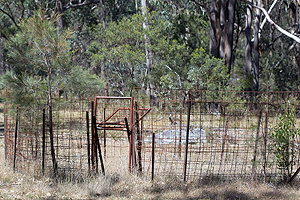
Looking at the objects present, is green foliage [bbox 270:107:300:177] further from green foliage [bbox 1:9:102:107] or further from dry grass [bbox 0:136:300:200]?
green foliage [bbox 1:9:102:107]

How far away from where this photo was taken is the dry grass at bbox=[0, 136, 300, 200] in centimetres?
507

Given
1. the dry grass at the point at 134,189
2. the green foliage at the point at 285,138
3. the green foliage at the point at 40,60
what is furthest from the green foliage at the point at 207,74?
the dry grass at the point at 134,189

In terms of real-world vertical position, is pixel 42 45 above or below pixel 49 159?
above

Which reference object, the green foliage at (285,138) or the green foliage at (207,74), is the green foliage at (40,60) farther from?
the green foliage at (207,74)

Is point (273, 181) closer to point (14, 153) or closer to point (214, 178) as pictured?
point (214, 178)

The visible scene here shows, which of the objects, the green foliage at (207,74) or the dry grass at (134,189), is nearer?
the dry grass at (134,189)

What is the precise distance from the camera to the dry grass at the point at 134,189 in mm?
5074

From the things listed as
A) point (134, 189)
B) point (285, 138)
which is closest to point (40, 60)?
point (134, 189)

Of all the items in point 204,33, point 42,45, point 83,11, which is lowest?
point 42,45

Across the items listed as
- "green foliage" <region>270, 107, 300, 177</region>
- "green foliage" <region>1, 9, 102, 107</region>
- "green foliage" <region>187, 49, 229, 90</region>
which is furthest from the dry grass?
"green foliage" <region>187, 49, 229, 90</region>

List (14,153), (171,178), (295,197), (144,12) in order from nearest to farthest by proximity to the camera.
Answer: (295,197) → (171,178) → (14,153) → (144,12)

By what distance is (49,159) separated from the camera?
5738 millimetres

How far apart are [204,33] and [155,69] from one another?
10.6 feet

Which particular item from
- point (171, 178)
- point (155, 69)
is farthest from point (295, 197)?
point (155, 69)
